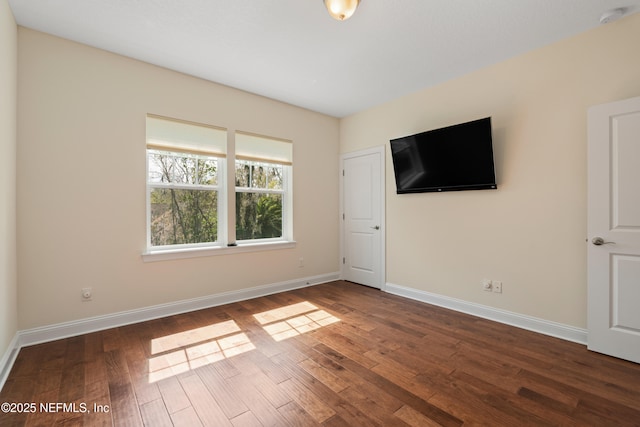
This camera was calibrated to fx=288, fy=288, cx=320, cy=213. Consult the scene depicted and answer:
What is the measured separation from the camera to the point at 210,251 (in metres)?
3.52

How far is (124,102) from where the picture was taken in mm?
2971

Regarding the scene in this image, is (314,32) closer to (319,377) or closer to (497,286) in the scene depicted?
(319,377)

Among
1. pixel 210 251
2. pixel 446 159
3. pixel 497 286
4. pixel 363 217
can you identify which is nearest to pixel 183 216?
pixel 210 251

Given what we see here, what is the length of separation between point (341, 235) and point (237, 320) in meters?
2.33

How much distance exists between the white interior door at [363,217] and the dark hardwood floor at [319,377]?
55.7 inches

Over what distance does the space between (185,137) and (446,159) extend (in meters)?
3.06

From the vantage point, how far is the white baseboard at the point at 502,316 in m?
2.63

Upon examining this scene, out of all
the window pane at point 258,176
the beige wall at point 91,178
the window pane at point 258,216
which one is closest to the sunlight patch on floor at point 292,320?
the beige wall at point 91,178

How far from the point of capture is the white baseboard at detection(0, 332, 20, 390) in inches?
79.0

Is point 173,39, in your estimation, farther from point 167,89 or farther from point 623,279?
point 623,279

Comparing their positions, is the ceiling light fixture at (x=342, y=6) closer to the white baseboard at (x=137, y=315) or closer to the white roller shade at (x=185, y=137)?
the white roller shade at (x=185, y=137)

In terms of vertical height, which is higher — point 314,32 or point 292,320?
point 314,32

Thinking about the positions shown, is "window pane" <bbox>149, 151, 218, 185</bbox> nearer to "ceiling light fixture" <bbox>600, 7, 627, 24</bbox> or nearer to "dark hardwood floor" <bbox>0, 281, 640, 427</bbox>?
"dark hardwood floor" <bbox>0, 281, 640, 427</bbox>

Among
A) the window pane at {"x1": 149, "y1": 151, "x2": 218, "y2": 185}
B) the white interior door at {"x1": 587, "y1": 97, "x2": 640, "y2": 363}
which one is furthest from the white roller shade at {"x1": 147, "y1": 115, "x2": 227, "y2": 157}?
the white interior door at {"x1": 587, "y1": 97, "x2": 640, "y2": 363}
